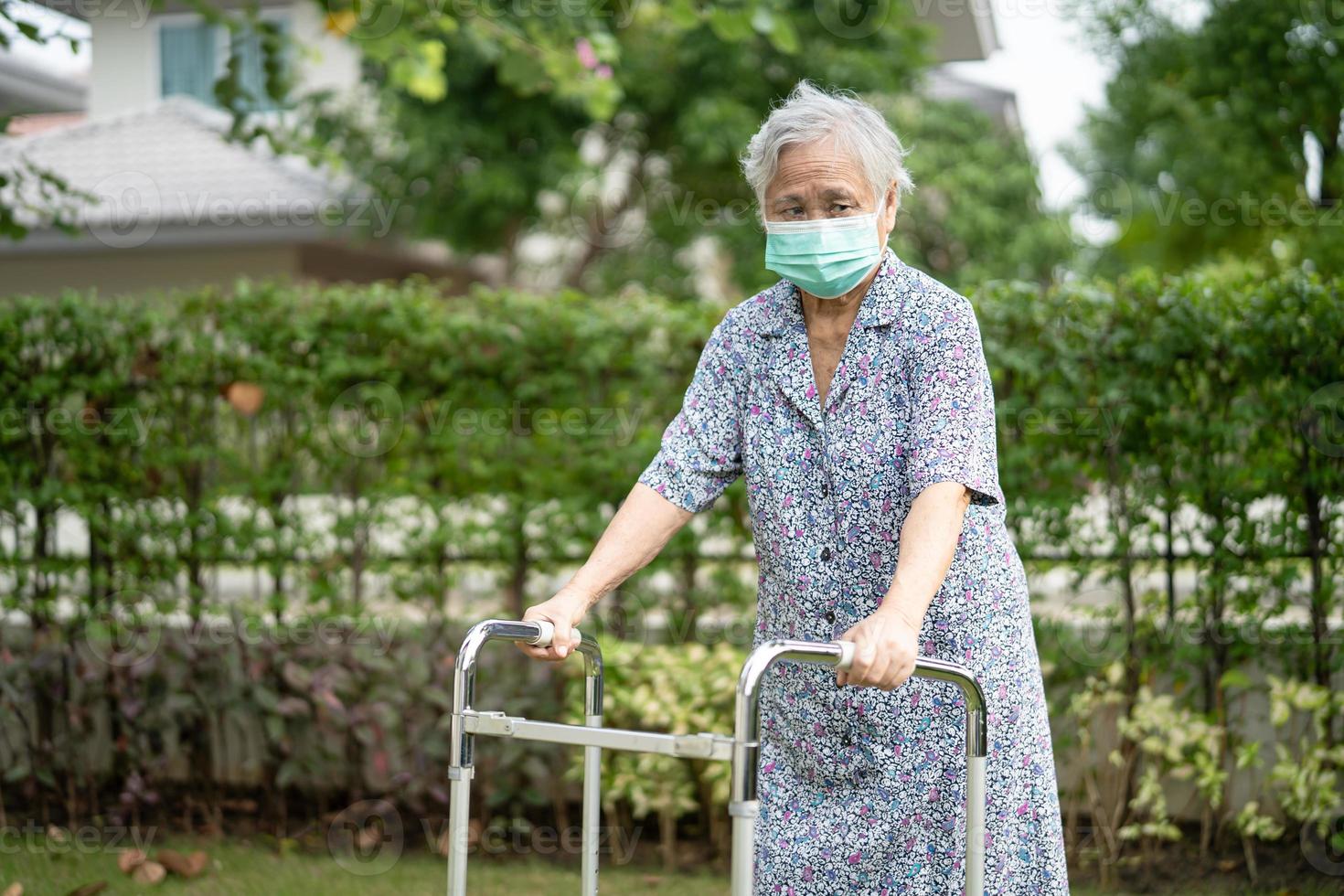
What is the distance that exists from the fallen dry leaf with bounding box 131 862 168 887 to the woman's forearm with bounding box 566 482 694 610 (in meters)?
2.98

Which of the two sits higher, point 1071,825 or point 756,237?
point 756,237

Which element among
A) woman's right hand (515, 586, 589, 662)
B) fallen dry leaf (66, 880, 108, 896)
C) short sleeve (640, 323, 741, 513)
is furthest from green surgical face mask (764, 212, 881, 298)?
fallen dry leaf (66, 880, 108, 896)

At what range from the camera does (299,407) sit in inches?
212

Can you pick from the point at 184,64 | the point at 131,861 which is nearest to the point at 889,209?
the point at 131,861

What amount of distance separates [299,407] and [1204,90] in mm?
5999

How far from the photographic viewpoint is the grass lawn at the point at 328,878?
450cm

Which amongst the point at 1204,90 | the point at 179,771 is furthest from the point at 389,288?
the point at 1204,90

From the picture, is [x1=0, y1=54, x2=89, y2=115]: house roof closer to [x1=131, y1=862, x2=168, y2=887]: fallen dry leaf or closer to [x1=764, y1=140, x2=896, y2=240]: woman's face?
[x1=131, y1=862, x2=168, y2=887]: fallen dry leaf

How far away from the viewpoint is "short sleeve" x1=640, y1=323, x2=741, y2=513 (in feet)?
8.11

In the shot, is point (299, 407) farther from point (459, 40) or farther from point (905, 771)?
point (459, 40)

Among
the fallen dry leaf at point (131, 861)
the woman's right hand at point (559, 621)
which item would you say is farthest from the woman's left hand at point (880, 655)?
the fallen dry leaf at point (131, 861)

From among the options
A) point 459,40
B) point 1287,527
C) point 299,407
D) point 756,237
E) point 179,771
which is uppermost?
point 459,40

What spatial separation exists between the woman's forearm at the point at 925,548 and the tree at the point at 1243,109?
5629 mm

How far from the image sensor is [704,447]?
8.14 ft
